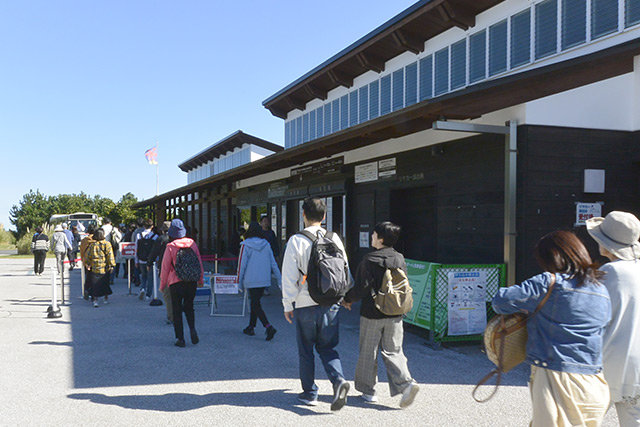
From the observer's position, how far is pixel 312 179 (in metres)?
16.0

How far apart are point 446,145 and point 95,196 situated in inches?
2712

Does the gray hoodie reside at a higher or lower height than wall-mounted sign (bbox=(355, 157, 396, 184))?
lower

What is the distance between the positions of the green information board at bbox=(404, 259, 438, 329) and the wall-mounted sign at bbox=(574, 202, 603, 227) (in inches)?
104

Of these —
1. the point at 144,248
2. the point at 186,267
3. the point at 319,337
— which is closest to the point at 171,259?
the point at 186,267

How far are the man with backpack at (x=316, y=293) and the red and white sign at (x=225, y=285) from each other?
552 centimetres

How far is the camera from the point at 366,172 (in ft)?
42.9

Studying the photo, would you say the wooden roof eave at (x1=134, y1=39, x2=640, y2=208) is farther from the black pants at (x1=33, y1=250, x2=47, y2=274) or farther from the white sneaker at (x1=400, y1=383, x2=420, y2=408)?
the black pants at (x1=33, y1=250, x2=47, y2=274)

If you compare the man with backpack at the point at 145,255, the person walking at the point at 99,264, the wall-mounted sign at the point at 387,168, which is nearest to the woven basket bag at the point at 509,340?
the wall-mounted sign at the point at 387,168

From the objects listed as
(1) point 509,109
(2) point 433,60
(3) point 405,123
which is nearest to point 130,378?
(3) point 405,123

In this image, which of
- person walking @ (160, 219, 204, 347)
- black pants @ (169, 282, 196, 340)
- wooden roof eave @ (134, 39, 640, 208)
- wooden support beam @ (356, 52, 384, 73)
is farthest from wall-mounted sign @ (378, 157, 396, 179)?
black pants @ (169, 282, 196, 340)

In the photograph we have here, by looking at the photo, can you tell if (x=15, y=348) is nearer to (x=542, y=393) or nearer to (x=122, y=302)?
(x=122, y=302)

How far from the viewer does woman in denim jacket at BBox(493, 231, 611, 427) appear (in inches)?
112

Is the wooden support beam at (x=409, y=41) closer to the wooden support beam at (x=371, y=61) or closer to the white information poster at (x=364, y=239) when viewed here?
the wooden support beam at (x=371, y=61)

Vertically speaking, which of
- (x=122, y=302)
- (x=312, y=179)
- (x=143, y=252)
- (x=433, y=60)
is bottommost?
(x=122, y=302)
